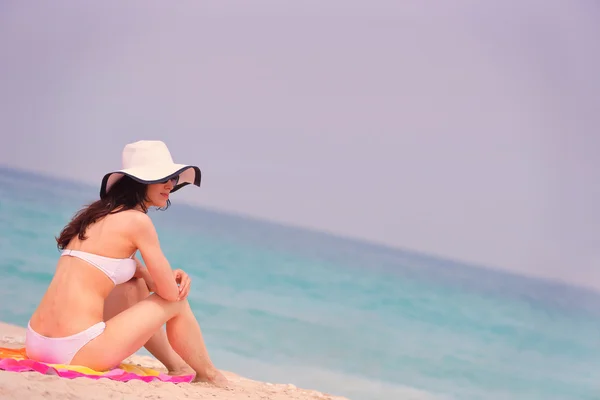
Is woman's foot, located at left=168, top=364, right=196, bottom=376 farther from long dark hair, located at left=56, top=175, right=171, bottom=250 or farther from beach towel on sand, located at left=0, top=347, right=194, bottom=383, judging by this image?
long dark hair, located at left=56, top=175, right=171, bottom=250

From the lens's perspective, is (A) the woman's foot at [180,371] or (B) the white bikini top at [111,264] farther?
(A) the woman's foot at [180,371]

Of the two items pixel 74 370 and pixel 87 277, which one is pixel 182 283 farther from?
pixel 74 370

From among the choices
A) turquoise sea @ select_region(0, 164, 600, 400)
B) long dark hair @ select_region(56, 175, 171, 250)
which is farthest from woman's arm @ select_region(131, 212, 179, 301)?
turquoise sea @ select_region(0, 164, 600, 400)

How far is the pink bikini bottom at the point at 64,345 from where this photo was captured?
2037 mm

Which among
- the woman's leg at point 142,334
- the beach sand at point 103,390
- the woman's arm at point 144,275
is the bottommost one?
the beach sand at point 103,390

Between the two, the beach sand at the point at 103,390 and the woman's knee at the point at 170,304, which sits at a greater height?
the woman's knee at the point at 170,304

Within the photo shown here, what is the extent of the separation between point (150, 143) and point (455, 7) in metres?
4.69

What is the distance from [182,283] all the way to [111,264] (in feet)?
0.69

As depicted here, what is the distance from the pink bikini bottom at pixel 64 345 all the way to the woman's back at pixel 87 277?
0.5 inches

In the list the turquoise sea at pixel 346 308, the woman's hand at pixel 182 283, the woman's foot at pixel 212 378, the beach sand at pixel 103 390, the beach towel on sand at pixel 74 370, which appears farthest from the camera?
the turquoise sea at pixel 346 308

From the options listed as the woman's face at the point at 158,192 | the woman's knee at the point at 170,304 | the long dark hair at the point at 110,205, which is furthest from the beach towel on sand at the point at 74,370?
the woman's face at the point at 158,192

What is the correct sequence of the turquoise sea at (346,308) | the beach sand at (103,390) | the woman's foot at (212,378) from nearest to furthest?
the beach sand at (103,390) < the woman's foot at (212,378) < the turquoise sea at (346,308)

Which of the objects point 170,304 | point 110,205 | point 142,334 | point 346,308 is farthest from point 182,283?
point 346,308

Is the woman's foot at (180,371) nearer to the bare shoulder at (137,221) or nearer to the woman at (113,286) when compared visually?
the woman at (113,286)
